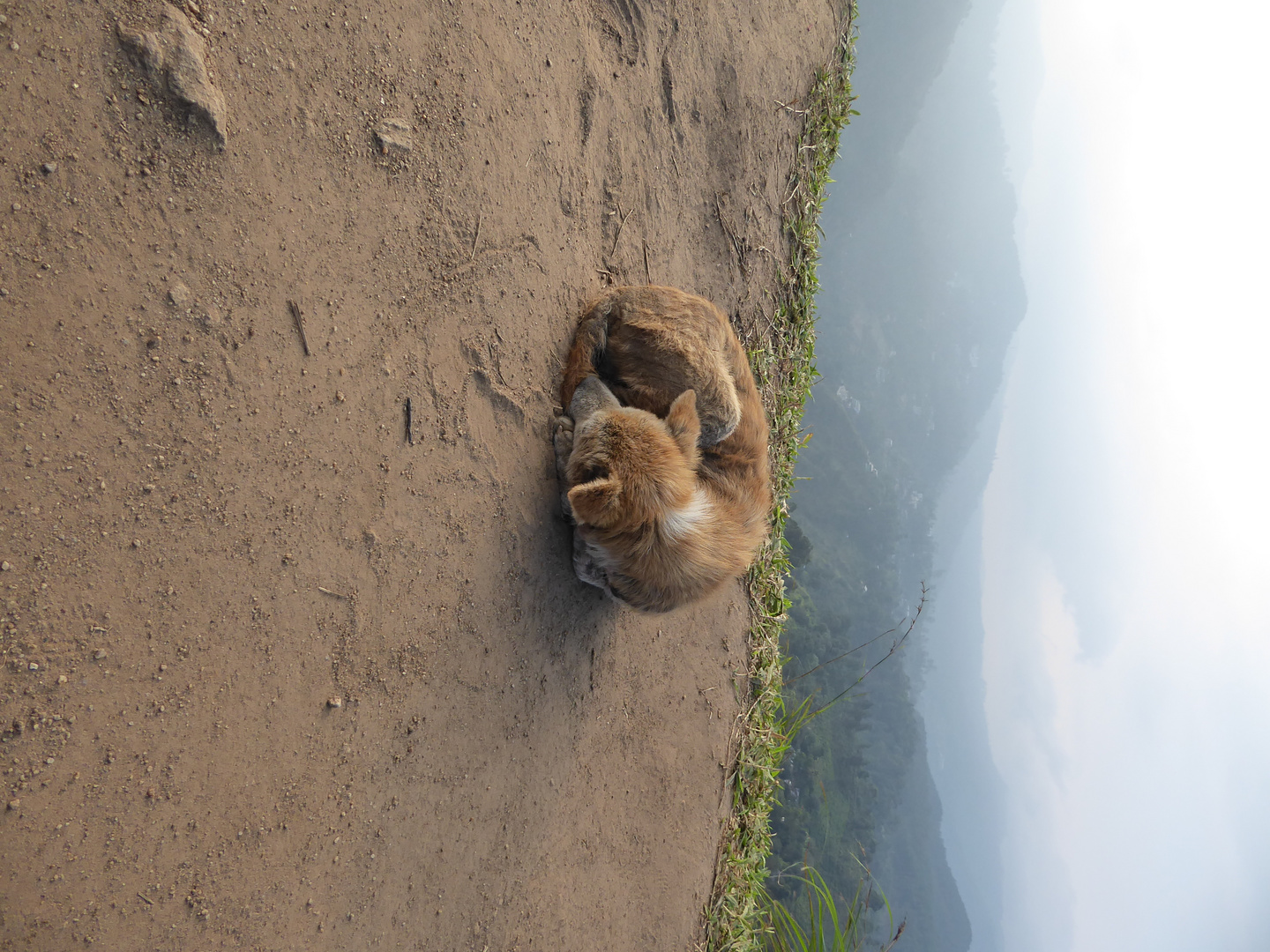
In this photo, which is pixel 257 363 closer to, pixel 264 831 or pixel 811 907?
pixel 264 831

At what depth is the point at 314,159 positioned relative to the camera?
2670 mm

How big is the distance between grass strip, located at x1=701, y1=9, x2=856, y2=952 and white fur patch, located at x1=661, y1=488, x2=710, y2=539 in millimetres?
2572

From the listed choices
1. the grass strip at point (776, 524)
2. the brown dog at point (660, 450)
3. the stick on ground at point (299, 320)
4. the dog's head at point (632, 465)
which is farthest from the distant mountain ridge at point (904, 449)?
the stick on ground at point (299, 320)

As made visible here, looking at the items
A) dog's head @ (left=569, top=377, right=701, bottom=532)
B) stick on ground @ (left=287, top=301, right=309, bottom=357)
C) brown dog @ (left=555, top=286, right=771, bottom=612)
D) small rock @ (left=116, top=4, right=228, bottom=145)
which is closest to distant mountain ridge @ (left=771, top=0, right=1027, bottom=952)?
brown dog @ (left=555, top=286, right=771, bottom=612)

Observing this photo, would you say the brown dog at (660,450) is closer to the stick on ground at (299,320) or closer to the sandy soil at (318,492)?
the sandy soil at (318,492)

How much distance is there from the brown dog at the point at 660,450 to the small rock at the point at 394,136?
1.33m

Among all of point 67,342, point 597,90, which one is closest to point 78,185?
point 67,342

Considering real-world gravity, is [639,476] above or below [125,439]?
above

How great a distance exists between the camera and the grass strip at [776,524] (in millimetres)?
5121

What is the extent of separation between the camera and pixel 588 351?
3.70 metres

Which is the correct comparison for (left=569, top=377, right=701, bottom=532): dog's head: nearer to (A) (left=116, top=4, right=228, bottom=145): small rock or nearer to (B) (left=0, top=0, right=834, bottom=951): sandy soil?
(B) (left=0, top=0, right=834, bottom=951): sandy soil

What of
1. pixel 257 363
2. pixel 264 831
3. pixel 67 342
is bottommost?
pixel 264 831

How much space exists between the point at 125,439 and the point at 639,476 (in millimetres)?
2056

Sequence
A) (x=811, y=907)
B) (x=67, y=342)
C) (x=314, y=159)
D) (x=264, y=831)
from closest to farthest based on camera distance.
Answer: (x=67, y=342)
(x=264, y=831)
(x=314, y=159)
(x=811, y=907)
